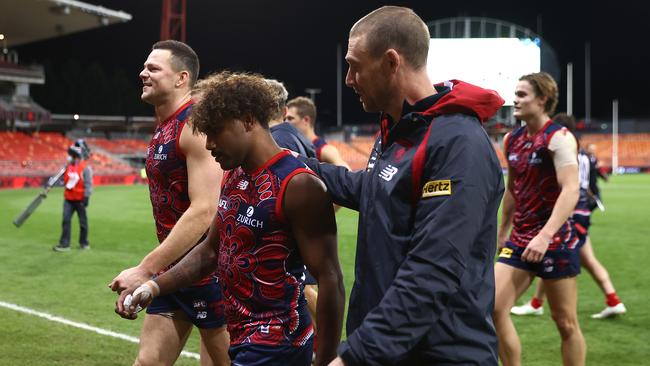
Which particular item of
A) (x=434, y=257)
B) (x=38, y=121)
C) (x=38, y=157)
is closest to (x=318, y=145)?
(x=434, y=257)

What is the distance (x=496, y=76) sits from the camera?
7691 millimetres

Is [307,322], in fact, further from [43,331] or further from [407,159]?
[43,331]

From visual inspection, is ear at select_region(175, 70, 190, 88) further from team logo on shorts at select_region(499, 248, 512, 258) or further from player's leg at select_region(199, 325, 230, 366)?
team logo on shorts at select_region(499, 248, 512, 258)

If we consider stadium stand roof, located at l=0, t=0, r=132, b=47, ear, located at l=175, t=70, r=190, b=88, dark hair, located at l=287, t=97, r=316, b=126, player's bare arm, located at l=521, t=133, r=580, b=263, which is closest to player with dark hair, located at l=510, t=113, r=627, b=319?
dark hair, located at l=287, t=97, r=316, b=126

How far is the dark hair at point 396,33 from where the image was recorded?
2.42 m

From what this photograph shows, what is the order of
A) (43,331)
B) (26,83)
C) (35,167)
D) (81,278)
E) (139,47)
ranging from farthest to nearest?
(139,47) < (26,83) < (35,167) < (81,278) < (43,331)

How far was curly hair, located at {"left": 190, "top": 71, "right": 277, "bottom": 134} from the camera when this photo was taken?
313 cm

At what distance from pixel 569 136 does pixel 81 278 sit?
792cm

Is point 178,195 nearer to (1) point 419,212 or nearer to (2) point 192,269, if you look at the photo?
(2) point 192,269

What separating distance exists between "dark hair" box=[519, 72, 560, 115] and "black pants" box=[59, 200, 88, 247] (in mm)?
10901

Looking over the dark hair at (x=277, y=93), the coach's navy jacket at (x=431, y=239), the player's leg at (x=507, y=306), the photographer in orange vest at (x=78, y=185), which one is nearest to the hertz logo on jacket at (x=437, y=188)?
the coach's navy jacket at (x=431, y=239)

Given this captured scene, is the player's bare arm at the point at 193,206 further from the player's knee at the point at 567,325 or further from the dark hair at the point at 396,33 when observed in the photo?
the player's knee at the point at 567,325

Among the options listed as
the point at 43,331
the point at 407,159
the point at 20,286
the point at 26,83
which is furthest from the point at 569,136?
the point at 26,83

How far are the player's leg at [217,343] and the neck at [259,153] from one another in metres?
1.67
